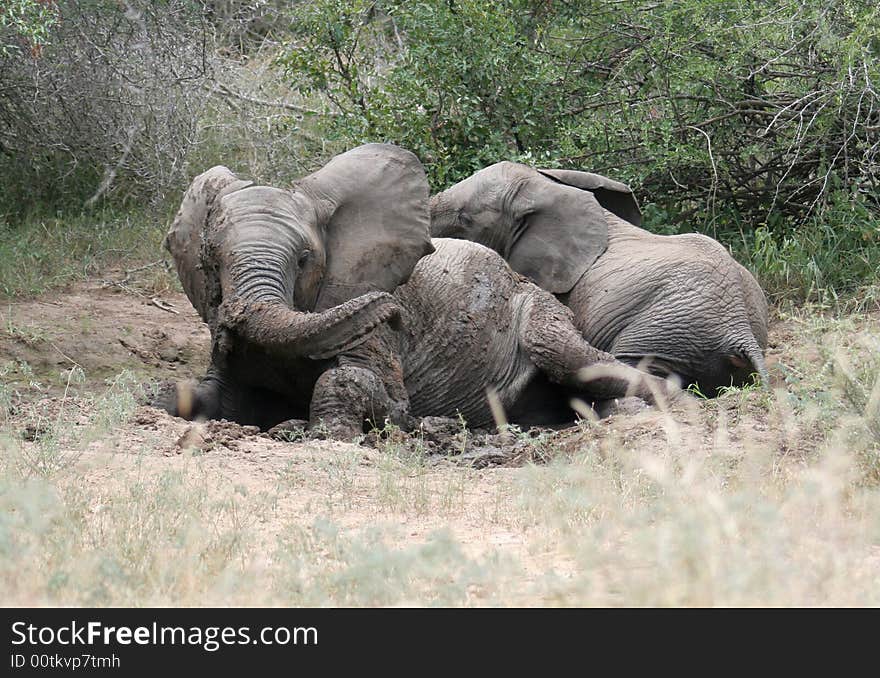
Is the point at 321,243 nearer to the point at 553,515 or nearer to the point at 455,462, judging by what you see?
the point at 455,462

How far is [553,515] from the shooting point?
4.14 meters

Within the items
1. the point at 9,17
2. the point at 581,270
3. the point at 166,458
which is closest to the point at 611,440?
the point at 166,458

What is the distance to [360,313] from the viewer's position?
19.8 ft

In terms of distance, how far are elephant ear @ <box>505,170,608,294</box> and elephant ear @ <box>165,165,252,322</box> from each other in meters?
2.08

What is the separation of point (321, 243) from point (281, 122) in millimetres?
4812

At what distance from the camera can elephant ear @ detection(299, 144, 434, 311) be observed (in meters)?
6.71

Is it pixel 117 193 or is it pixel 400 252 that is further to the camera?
pixel 117 193

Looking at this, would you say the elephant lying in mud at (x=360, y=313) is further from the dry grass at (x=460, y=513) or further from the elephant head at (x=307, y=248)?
the dry grass at (x=460, y=513)

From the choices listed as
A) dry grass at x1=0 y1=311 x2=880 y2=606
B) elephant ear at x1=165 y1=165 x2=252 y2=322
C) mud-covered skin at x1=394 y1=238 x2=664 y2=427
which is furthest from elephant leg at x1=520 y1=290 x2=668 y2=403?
elephant ear at x1=165 y1=165 x2=252 y2=322

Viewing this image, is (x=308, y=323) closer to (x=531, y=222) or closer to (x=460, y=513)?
(x=460, y=513)

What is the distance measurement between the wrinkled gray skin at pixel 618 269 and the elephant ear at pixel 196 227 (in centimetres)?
182

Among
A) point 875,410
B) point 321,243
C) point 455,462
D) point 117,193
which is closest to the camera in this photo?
point 875,410

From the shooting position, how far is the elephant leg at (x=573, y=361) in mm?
7121

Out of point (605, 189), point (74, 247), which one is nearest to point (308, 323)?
point (605, 189)
